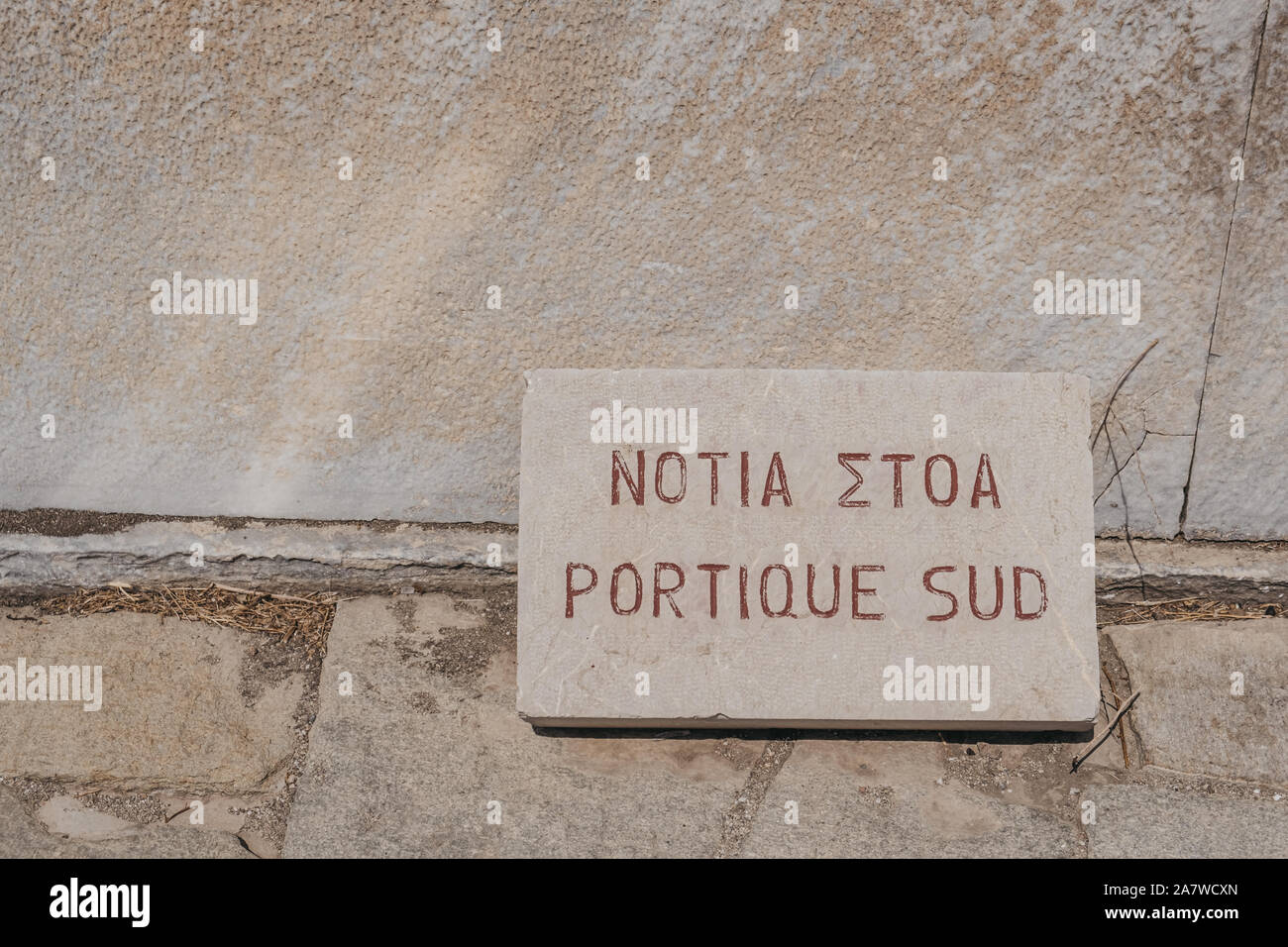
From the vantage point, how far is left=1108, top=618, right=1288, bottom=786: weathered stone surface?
226cm

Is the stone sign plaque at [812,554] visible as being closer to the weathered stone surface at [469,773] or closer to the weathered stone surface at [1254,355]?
the weathered stone surface at [469,773]

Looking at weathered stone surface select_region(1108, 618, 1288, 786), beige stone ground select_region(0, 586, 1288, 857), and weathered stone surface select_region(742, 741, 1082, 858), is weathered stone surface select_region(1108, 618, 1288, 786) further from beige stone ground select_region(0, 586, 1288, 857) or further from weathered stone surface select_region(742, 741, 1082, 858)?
weathered stone surface select_region(742, 741, 1082, 858)

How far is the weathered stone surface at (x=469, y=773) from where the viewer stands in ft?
7.06

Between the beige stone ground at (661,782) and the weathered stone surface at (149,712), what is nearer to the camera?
the beige stone ground at (661,782)

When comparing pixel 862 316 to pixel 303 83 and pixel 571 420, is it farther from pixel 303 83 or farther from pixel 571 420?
pixel 303 83

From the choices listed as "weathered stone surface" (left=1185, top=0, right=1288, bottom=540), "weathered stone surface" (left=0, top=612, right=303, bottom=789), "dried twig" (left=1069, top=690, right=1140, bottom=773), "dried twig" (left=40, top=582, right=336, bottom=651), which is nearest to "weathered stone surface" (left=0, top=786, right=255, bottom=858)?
"weathered stone surface" (left=0, top=612, right=303, bottom=789)

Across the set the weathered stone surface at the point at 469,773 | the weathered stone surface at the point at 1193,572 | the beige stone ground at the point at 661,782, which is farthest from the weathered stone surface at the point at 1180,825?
the weathered stone surface at the point at 469,773

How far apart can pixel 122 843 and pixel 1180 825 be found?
232 centimetres

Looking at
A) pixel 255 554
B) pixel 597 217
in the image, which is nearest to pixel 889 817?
pixel 597 217

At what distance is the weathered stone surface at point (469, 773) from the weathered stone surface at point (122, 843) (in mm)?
161

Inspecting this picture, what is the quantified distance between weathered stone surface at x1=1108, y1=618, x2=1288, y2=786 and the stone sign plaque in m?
0.25

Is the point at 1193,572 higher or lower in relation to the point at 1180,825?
higher

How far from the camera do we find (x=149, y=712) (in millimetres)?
2359

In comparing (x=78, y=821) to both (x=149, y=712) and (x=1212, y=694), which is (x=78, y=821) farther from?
(x=1212, y=694)
